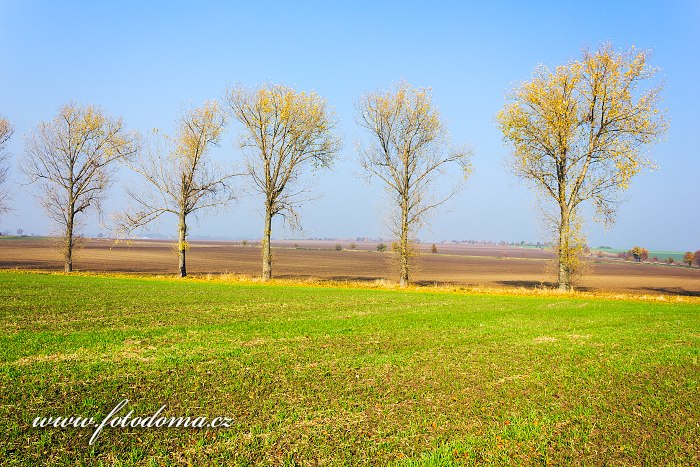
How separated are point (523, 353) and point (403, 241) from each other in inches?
987

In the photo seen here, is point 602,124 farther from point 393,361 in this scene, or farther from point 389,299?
point 393,361

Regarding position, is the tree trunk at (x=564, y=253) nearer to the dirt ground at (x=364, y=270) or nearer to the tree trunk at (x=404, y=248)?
the dirt ground at (x=364, y=270)

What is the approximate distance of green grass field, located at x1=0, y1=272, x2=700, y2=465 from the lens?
6.74 metres

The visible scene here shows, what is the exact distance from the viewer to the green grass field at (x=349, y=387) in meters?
6.74

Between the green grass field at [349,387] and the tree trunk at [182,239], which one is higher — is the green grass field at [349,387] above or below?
below

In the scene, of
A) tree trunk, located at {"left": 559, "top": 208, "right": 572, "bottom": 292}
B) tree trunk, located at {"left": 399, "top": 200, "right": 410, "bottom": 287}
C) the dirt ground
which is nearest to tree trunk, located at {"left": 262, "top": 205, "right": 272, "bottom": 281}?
the dirt ground

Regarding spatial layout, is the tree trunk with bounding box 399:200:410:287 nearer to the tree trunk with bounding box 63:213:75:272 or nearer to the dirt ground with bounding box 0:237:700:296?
the dirt ground with bounding box 0:237:700:296

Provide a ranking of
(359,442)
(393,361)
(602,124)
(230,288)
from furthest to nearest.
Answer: (602,124)
(230,288)
(393,361)
(359,442)

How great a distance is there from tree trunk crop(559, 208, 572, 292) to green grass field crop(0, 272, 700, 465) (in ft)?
49.5

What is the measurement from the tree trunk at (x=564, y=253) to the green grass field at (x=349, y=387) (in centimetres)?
A: 1509

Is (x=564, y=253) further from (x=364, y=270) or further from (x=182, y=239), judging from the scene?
(x=364, y=270)

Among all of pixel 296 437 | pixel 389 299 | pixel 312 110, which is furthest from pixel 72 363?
pixel 312 110

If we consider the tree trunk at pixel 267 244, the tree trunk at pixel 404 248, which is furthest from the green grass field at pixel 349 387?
the tree trunk at pixel 267 244

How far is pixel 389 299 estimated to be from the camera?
1054 inches
